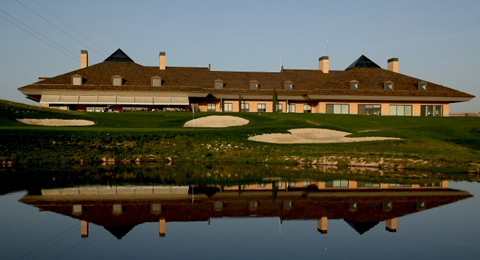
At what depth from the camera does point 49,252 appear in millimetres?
9281

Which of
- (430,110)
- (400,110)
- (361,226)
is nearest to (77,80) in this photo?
(400,110)

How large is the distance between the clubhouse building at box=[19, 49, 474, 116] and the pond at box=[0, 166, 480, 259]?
34979mm

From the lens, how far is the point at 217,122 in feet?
137

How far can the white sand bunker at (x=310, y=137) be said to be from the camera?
32.6 meters

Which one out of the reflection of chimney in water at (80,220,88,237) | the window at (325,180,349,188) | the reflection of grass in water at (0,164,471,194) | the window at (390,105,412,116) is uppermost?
the window at (390,105,412,116)

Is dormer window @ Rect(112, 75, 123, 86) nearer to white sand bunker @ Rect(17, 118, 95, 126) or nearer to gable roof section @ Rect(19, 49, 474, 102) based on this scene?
gable roof section @ Rect(19, 49, 474, 102)

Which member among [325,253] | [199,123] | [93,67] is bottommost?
[325,253]

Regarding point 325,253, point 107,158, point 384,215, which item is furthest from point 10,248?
point 107,158

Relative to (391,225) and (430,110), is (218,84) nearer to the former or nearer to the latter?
(430,110)

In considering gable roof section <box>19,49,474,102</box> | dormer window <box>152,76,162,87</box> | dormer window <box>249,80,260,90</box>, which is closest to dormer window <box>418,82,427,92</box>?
gable roof section <box>19,49,474,102</box>

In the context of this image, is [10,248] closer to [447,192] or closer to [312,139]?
[447,192]

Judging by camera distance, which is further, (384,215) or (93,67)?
(93,67)

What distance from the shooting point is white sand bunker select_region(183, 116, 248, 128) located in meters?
41.0

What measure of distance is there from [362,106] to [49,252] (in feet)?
173
